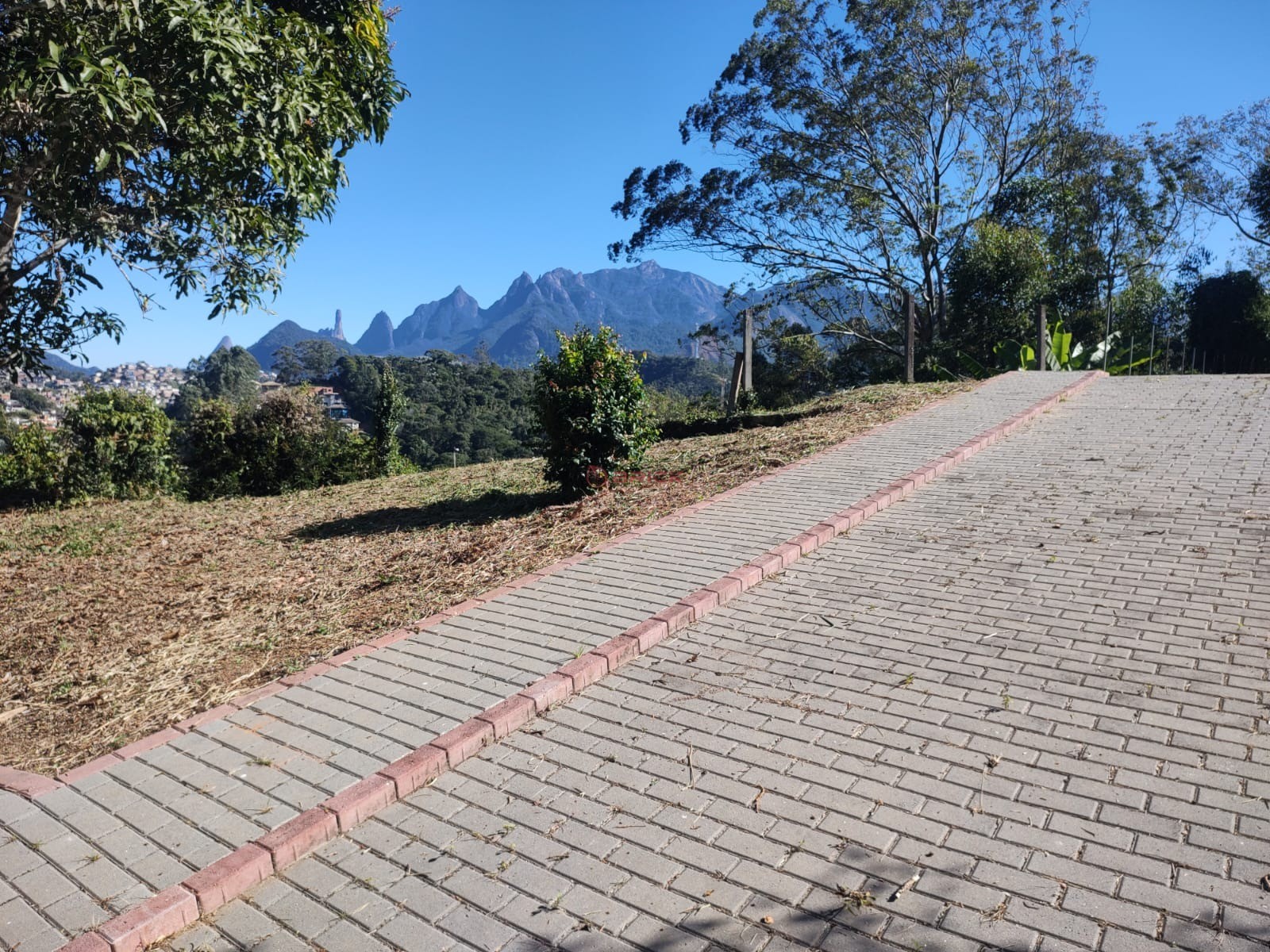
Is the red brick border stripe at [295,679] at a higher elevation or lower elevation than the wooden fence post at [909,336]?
lower

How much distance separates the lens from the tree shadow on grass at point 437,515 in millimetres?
9008

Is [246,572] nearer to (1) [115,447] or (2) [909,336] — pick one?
(1) [115,447]

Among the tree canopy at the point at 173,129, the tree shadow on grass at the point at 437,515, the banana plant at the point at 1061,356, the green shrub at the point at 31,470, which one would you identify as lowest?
the tree shadow on grass at the point at 437,515

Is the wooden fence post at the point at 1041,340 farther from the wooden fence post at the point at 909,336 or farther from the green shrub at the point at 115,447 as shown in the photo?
the green shrub at the point at 115,447

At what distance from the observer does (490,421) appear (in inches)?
1439

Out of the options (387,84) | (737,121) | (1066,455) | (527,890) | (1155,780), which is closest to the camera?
(527,890)

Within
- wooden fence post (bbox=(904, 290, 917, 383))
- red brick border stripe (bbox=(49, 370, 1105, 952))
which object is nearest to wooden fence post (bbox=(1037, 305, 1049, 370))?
wooden fence post (bbox=(904, 290, 917, 383))

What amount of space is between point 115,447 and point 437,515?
7855mm

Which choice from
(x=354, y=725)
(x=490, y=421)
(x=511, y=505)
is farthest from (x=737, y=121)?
(x=354, y=725)

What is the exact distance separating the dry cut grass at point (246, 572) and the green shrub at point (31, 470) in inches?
36.5

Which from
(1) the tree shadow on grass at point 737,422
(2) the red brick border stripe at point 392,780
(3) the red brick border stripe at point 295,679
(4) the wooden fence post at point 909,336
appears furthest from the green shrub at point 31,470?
(4) the wooden fence post at point 909,336

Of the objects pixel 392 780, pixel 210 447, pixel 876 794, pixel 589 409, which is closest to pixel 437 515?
pixel 589 409

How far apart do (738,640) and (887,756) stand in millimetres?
1462

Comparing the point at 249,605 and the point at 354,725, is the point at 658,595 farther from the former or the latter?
the point at 249,605
